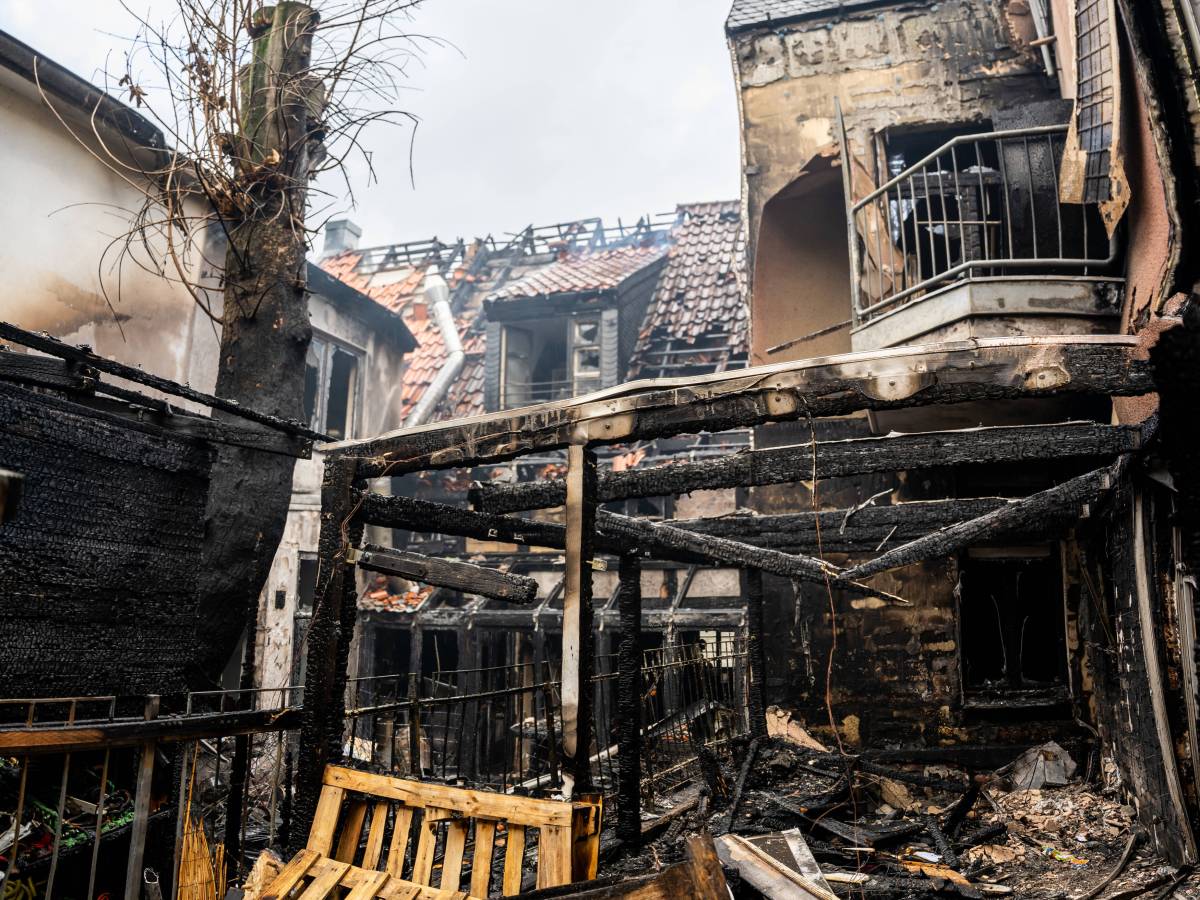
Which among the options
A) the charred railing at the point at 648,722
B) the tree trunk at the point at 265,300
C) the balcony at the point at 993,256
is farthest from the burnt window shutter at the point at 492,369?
the tree trunk at the point at 265,300

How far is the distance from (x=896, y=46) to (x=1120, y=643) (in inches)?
312

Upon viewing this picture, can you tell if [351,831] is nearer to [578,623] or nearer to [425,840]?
[425,840]

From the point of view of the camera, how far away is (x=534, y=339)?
18.8m

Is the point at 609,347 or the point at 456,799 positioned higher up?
the point at 609,347

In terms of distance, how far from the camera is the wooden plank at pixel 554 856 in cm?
324

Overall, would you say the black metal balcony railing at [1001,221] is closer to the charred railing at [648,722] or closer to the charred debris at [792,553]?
the charred debris at [792,553]

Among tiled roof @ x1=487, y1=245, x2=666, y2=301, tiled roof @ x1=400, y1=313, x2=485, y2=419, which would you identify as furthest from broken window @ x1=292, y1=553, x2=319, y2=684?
tiled roof @ x1=487, y1=245, x2=666, y2=301

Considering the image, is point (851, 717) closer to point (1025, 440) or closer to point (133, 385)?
point (1025, 440)

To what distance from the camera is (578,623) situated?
3.66 metres

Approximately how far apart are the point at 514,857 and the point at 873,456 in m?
3.65

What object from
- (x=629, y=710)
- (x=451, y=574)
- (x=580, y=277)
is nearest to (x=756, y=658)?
(x=629, y=710)

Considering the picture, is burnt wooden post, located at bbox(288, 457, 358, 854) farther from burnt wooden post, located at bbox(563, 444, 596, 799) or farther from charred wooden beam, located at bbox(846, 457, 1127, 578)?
charred wooden beam, located at bbox(846, 457, 1127, 578)

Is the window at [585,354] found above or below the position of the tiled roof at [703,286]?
below

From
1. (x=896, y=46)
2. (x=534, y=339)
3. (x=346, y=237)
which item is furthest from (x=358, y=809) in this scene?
(x=346, y=237)
